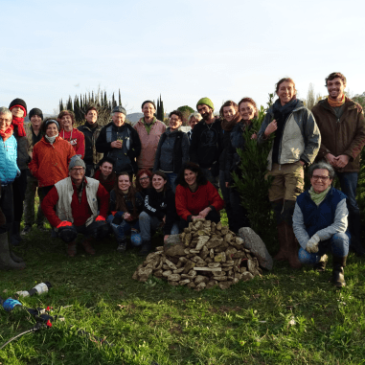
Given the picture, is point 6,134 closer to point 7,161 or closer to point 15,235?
point 7,161

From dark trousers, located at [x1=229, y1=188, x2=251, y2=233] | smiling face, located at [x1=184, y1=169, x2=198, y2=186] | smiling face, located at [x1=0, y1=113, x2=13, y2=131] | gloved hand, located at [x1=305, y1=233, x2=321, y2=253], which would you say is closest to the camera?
gloved hand, located at [x1=305, y1=233, x2=321, y2=253]

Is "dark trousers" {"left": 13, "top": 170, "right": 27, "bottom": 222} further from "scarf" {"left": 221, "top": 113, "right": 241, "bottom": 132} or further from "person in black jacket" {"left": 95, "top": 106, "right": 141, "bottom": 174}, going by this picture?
"scarf" {"left": 221, "top": 113, "right": 241, "bottom": 132}

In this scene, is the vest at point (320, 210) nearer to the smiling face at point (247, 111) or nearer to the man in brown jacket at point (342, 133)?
the man in brown jacket at point (342, 133)

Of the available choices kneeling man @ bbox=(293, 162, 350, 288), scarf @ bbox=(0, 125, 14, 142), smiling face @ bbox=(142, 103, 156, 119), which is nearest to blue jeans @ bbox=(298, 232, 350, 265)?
kneeling man @ bbox=(293, 162, 350, 288)

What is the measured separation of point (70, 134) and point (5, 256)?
2489 mm

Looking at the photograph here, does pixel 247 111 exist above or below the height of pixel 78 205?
above

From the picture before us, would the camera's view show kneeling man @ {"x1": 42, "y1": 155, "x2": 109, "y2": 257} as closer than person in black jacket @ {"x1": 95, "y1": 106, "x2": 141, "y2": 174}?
Yes

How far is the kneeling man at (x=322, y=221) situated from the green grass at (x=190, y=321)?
1.04 ft

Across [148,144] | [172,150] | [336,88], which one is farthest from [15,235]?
[336,88]

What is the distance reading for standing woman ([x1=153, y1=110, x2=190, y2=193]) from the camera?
6.38 m

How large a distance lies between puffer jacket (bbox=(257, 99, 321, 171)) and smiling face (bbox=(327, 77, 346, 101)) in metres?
0.46

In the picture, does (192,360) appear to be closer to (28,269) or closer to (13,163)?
(28,269)

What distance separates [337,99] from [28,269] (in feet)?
16.2

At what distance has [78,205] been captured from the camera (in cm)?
583
